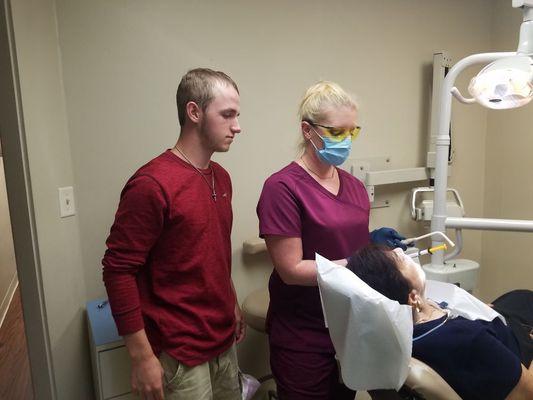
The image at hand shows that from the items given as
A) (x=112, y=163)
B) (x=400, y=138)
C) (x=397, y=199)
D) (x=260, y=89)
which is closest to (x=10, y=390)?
(x=112, y=163)

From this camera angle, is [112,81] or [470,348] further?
[112,81]

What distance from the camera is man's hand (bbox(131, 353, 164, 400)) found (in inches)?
41.1

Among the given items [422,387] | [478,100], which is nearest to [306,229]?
[422,387]

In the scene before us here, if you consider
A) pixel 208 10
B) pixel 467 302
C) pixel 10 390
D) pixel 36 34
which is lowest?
pixel 10 390

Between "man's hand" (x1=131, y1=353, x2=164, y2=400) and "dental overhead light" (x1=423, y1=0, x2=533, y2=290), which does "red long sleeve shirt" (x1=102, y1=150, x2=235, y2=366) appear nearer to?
"man's hand" (x1=131, y1=353, x2=164, y2=400)

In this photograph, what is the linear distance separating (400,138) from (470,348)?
153 centimetres

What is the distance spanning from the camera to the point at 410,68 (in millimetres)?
2285

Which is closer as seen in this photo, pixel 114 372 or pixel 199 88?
pixel 199 88

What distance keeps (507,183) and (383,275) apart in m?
1.91

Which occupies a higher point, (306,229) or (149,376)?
(306,229)

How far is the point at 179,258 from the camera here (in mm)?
1097

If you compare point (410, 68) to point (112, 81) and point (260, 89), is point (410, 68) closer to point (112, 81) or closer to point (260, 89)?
point (260, 89)

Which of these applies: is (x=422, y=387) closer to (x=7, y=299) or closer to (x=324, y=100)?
(x=324, y=100)

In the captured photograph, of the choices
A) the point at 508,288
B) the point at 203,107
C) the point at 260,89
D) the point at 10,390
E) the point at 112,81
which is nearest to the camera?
the point at 203,107
